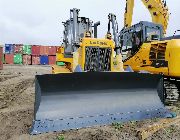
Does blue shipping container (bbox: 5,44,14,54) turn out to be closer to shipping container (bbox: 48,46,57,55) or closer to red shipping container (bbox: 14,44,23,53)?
red shipping container (bbox: 14,44,23,53)

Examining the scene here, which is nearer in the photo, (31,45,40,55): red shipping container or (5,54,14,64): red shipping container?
(5,54,14,64): red shipping container

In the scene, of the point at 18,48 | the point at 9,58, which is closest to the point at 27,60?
the point at 18,48

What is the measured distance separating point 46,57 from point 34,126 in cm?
3442

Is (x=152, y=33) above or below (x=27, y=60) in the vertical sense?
above

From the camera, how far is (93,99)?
5.81 m

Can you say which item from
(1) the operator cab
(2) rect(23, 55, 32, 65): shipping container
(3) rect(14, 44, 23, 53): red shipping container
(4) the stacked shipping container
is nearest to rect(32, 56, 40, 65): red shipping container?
(4) the stacked shipping container

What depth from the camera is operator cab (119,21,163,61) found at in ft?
32.8

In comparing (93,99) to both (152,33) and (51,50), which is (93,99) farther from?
(51,50)

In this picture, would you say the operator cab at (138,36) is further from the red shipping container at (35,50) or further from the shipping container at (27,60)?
the red shipping container at (35,50)

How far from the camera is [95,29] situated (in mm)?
9062

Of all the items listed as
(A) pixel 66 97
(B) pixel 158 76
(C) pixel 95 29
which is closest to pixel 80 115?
(A) pixel 66 97

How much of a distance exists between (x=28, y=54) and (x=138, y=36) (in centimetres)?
3005

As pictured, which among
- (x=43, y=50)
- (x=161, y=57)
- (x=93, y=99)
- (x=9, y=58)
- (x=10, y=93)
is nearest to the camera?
(x=93, y=99)

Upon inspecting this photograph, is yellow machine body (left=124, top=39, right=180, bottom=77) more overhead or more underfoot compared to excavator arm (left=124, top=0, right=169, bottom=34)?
more underfoot
